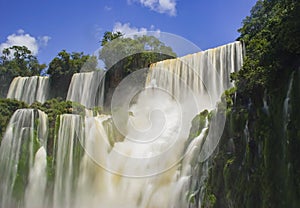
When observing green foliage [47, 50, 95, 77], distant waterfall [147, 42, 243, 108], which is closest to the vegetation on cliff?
distant waterfall [147, 42, 243, 108]

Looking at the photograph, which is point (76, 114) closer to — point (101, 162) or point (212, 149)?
point (101, 162)

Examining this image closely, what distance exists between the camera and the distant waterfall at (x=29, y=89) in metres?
24.8

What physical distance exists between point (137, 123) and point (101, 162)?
8.43ft

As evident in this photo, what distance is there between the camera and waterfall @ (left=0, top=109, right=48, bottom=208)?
48.8 feet

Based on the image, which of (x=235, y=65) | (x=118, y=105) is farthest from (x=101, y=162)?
(x=235, y=65)

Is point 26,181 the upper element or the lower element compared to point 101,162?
lower

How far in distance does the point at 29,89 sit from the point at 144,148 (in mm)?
13543

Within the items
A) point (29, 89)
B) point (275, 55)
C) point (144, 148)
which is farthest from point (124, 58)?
point (275, 55)

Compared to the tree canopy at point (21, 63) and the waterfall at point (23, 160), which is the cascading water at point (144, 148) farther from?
the tree canopy at point (21, 63)

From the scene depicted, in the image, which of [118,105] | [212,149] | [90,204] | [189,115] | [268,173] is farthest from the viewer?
[118,105]

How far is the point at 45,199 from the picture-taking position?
15.0 m

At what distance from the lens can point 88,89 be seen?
2264cm

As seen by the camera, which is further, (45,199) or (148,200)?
(45,199)

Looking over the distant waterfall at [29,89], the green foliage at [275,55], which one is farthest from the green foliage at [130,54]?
the green foliage at [275,55]
